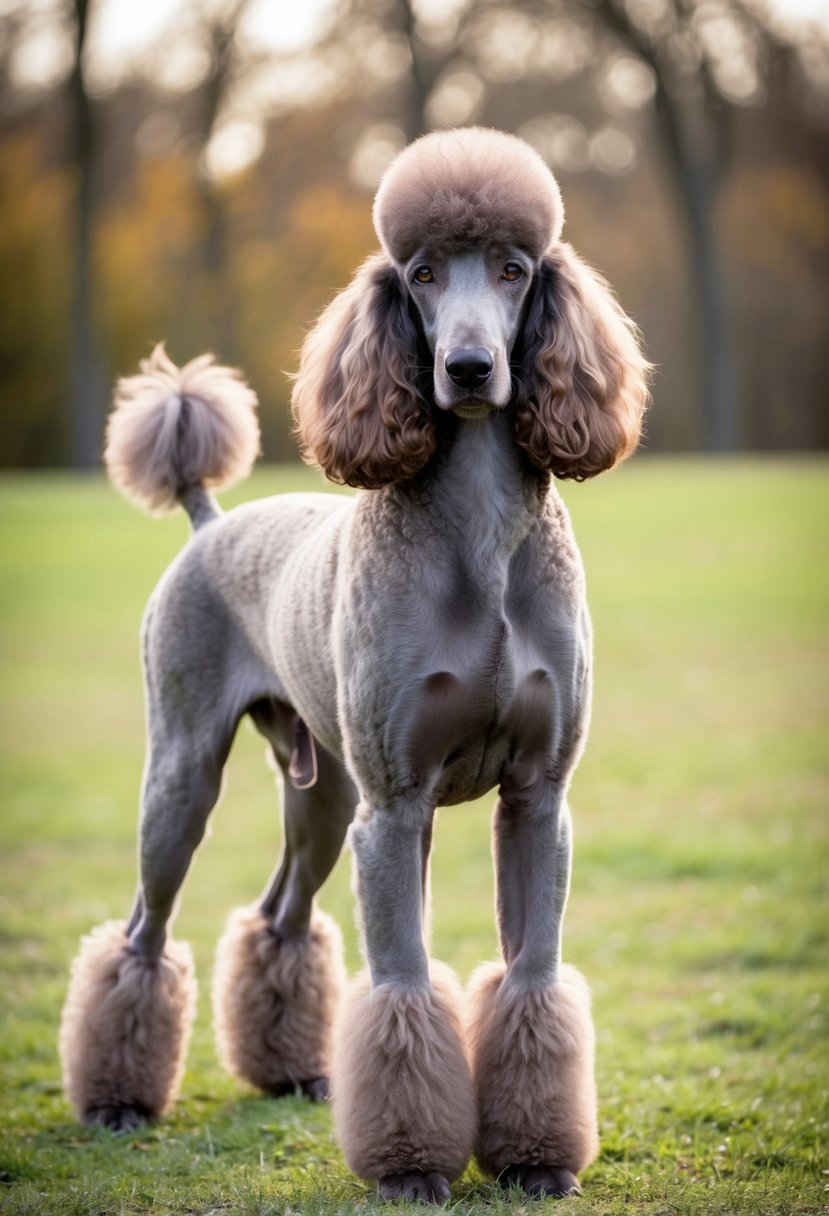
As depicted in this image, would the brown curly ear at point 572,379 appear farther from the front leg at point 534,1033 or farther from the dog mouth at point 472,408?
the front leg at point 534,1033

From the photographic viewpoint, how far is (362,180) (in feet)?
89.0

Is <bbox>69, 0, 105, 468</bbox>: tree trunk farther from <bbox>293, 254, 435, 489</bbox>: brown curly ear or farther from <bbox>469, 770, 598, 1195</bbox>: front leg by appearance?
<bbox>469, 770, 598, 1195</bbox>: front leg

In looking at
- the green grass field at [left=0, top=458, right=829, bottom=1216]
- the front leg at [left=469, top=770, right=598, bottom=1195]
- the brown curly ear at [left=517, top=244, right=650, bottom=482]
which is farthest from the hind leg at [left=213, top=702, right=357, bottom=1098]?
the brown curly ear at [left=517, top=244, right=650, bottom=482]

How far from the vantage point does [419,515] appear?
313 cm

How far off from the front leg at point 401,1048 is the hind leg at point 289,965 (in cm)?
99

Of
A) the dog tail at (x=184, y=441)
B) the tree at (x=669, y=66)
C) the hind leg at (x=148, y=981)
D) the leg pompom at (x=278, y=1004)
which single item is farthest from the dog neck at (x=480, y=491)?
the tree at (x=669, y=66)

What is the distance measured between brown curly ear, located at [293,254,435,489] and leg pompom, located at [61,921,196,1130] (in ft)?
5.81

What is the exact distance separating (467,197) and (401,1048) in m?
1.81

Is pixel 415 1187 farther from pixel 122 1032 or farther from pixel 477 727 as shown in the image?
pixel 122 1032

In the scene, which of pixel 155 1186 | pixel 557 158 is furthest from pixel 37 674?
pixel 557 158

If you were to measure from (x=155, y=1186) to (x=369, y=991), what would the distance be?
72cm

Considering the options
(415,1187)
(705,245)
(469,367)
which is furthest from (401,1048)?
(705,245)

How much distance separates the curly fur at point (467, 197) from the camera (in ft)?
9.70

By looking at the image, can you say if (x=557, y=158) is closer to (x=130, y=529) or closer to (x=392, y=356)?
(x=130, y=529)
